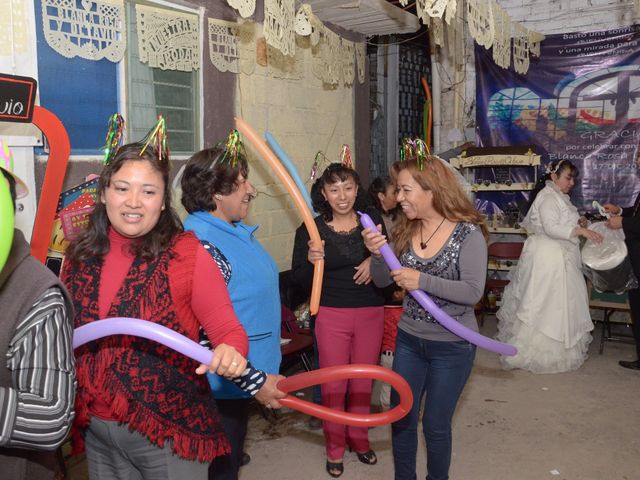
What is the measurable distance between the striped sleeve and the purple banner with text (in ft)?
19.6

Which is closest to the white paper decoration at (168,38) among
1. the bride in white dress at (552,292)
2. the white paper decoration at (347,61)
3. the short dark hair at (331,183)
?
the short dark hair at (331,183)

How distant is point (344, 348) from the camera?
10.3 feet

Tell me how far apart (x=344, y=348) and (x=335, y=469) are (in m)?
0.63

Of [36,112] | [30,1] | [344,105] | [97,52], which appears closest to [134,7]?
[97,52]

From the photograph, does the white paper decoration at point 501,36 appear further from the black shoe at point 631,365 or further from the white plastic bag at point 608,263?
the black shoe at point 631,365

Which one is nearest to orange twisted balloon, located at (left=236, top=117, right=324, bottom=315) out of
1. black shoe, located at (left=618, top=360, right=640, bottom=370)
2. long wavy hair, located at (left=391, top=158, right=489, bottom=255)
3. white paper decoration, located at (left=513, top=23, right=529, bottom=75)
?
long wavy hair, located at (left=391, top=158, right=489, bottom=255)

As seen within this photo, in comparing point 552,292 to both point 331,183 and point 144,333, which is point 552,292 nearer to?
point 331,183

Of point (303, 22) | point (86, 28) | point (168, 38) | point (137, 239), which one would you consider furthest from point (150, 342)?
point (303, 22)

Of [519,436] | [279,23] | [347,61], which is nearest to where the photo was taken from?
[279,23]

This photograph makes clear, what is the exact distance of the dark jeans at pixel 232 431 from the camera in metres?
2.19

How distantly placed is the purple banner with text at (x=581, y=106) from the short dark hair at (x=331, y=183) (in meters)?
3.80

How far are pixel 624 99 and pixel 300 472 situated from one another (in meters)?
4.98

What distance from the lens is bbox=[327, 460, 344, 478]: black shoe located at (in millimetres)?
3145

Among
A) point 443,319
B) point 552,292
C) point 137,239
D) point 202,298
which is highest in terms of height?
point 137,239
